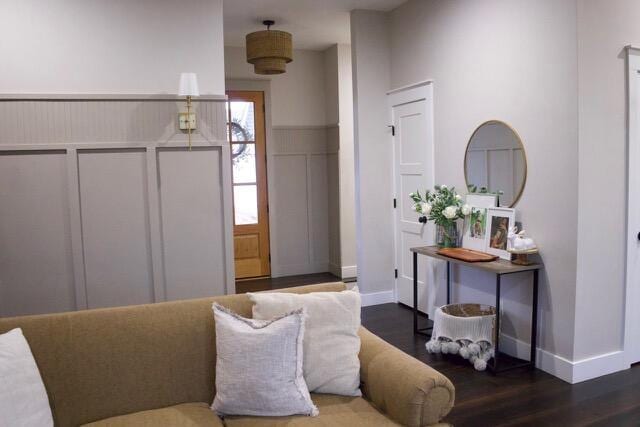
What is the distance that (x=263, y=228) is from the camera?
21.0 ft

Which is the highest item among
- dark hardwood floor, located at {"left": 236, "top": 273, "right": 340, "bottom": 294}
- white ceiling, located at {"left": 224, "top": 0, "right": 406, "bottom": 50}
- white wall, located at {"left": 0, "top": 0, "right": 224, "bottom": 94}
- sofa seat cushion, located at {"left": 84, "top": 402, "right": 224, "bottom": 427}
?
white ceiling, located at {"left": 224, "top": 0, "right": 406, "bottom": 50}

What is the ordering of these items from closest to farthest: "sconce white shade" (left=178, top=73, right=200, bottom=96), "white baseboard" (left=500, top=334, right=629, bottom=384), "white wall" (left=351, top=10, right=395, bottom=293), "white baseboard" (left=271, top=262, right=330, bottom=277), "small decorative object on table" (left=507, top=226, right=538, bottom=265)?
"white baseboard" (left=500, top=334, right=629, bottom=384) < "small decorative object on table" (left=507, top=226, right=538, bottom=265) < "sconce white shade" (left=178, top=73, right=200, bottom=96) < "white wall" (left=351, top=10, right=395, bottom=293) < "white baseboard" (left=271, top=262, right=330, bottom=277)

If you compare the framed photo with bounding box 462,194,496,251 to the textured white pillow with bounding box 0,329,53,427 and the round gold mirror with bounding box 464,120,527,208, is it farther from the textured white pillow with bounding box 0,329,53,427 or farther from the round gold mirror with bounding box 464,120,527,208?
the textured white pillow with bounding box 0,329,53,427

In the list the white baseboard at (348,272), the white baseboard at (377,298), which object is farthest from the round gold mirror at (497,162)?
the white baseboard at (348,272)

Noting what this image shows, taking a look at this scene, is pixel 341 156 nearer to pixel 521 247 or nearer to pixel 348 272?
pixel 348 272

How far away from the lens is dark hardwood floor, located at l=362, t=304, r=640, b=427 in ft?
9.20

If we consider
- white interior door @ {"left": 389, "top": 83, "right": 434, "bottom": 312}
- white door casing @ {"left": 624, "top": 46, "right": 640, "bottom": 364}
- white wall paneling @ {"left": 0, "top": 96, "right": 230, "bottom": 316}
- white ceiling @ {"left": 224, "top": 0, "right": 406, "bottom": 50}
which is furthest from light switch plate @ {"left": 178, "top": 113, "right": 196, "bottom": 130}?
white door casing @ {"left": 624, "top": 46, "right": 640, "bottom": 364}

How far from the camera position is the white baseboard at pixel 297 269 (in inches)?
254

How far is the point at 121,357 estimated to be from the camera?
6.89 feet

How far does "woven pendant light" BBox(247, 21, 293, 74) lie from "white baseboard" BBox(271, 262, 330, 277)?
8.48 feet

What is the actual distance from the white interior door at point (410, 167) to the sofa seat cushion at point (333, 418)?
258cm

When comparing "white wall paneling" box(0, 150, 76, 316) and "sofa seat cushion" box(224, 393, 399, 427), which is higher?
"white wall paneling" box(0, 150, 76, 316)

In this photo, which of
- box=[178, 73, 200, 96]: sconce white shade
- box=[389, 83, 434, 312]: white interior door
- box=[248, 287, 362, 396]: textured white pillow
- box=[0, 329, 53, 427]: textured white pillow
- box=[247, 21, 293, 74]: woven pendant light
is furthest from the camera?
box=[247, 21, 293, 74]: woven pendant light

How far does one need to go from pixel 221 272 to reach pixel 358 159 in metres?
1.79
